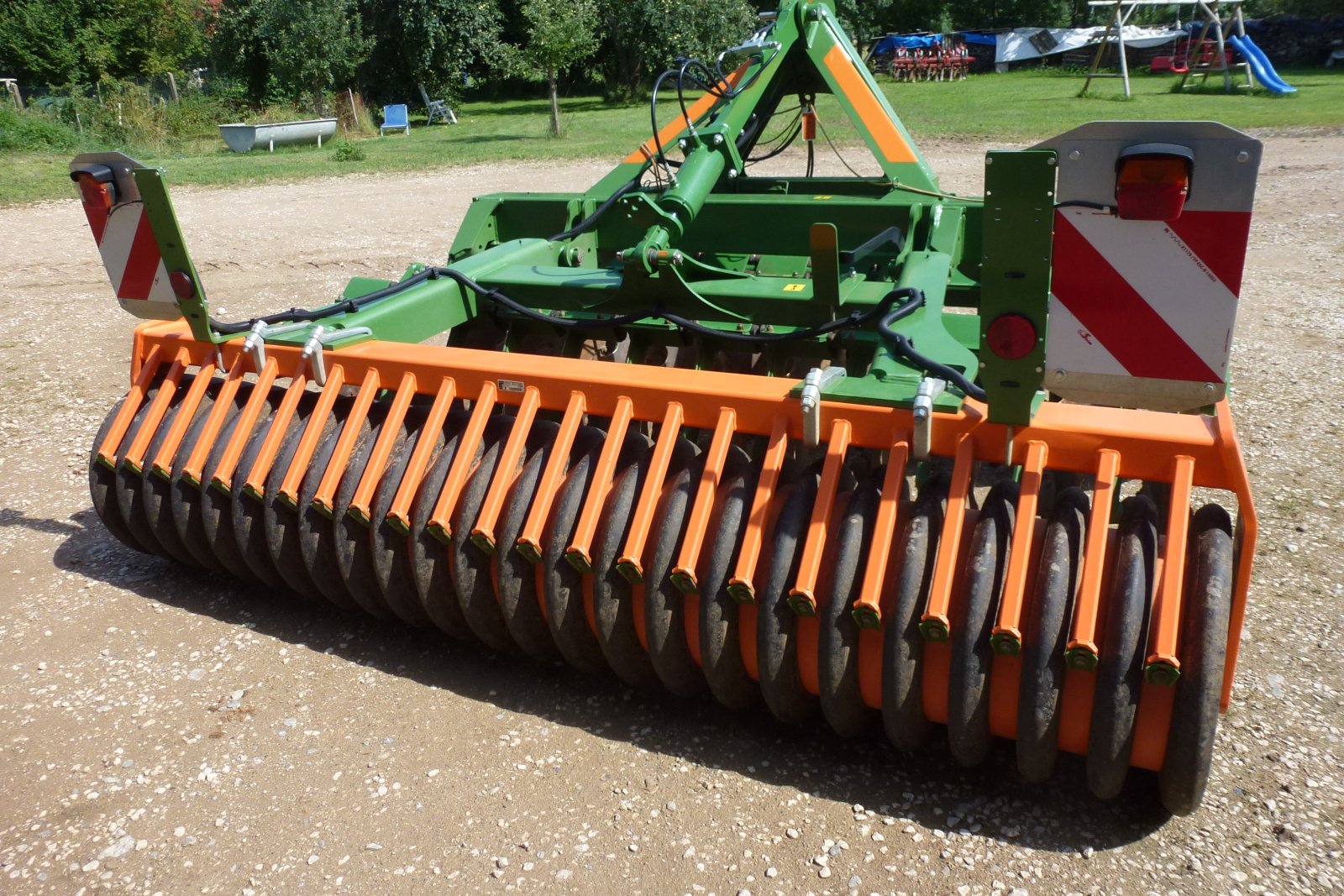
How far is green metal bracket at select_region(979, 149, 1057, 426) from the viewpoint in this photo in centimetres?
207

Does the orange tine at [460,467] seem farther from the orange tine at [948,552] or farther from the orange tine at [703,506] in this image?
the orange tine at [948,552]

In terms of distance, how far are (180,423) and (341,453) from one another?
2.09 ft

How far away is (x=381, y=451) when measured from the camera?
302 centimetres

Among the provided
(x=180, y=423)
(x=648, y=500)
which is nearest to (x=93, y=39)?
(x=180, y=423)

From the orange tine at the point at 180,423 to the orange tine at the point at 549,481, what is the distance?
4.11 ft

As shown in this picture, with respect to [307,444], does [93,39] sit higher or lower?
higher

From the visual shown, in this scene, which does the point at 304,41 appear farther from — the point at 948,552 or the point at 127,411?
the point at 948,552

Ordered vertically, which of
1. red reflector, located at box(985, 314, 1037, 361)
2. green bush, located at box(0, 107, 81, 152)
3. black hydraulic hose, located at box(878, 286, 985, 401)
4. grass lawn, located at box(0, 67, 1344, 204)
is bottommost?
grass lawn, located at box(0, 67, 1344, 204)

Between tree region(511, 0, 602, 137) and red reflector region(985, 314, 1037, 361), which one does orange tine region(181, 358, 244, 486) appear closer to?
red reflector region(985, 314, 1037, 361)

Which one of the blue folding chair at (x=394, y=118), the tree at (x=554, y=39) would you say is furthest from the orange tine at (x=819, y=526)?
the blue folding chair at (x=394, y=118)

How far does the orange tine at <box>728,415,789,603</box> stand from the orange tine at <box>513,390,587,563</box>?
525 millimetres

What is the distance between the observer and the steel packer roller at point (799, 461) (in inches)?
86.5

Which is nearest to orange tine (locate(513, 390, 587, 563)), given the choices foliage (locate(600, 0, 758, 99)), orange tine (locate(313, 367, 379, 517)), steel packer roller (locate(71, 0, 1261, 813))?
steel packer roller (locate(71, 0, 1261, 813))

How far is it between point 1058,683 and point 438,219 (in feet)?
30.8
